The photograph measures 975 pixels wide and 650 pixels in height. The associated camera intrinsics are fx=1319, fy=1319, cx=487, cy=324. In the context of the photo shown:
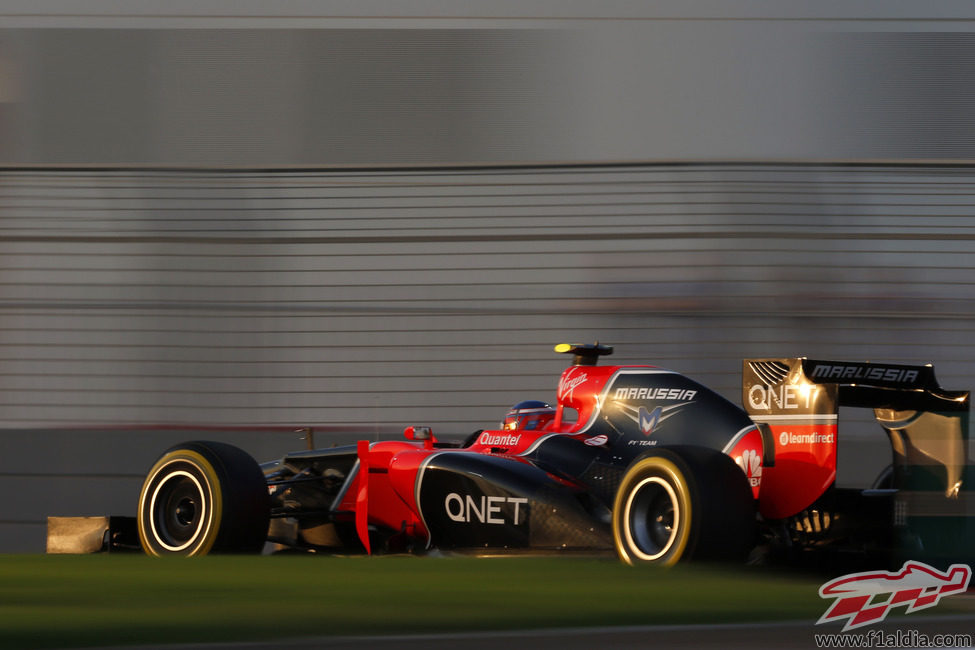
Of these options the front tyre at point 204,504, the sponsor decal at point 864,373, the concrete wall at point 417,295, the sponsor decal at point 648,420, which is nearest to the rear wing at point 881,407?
the sponsor decal at point 864,373

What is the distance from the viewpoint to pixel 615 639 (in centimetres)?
355

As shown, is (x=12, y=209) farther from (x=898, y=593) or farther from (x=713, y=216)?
(x=898, y=593)

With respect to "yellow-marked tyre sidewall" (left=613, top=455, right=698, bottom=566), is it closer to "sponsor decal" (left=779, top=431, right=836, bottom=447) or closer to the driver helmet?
"sponsor decal" (left=779, top=431, right=836, bottom=447)

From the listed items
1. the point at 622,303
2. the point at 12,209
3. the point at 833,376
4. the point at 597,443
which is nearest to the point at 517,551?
the point at 597,443

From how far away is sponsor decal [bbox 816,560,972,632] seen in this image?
4.07m

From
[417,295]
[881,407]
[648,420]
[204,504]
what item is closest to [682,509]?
[648,420]

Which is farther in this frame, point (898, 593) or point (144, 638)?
point (898, 593)

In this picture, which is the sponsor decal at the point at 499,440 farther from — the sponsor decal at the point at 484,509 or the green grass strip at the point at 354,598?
the green grass strip at the point at 354,598

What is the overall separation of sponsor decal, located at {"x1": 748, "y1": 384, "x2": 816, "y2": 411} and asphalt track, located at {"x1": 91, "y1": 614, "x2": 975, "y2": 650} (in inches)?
81.5

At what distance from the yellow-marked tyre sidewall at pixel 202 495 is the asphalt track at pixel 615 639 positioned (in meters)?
3.06

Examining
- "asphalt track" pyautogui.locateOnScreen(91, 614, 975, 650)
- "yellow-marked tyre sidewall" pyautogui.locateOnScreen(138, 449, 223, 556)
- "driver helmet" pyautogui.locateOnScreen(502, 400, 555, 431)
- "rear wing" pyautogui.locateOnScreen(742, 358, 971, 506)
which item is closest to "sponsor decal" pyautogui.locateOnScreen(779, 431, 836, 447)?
"rear wing" pyautogui.locateOnScreen(742, 358, 971, 506)

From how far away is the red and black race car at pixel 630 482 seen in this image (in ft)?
18.1

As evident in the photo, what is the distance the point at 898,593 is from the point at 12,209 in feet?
25.1

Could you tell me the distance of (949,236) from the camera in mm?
9273
